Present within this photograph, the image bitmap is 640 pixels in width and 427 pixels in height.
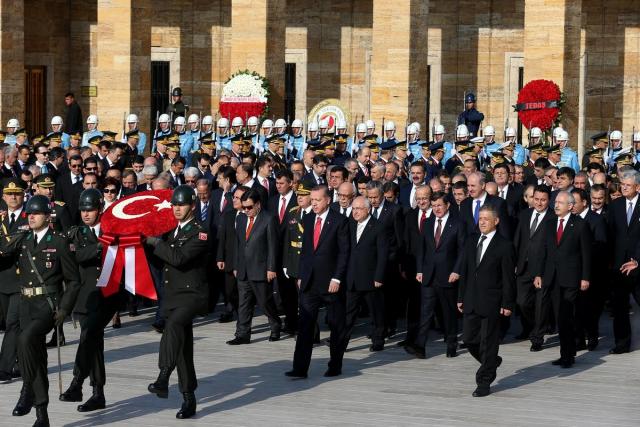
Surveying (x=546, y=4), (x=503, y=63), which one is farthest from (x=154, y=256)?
(x=503, y=63)

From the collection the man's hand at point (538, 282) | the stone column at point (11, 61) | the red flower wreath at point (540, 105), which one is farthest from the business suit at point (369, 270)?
the stone column at point (11, 61)

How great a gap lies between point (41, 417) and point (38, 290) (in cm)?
109

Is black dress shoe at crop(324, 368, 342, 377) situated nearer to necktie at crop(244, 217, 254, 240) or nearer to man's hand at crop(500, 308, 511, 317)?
man's hand at crop(500, 308, 511, 317)

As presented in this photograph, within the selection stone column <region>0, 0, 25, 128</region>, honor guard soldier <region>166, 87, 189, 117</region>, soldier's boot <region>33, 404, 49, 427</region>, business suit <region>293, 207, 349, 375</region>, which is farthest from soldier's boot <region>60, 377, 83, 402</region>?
stone column <region>0, 0, 25, 128</region>

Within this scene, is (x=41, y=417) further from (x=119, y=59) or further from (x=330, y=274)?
(x=119, y=59)

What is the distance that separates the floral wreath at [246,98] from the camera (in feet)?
96.3

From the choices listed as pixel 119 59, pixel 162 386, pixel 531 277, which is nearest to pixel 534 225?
pixel 531 277

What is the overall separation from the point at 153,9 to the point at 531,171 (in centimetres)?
1611

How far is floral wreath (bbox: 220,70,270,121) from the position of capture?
2936 cm

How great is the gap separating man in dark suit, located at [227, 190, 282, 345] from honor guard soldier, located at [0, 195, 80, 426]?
4.17 meters

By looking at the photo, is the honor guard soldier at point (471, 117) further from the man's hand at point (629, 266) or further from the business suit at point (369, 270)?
the business suit at point (369, 270)

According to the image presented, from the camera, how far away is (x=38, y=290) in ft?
40.1

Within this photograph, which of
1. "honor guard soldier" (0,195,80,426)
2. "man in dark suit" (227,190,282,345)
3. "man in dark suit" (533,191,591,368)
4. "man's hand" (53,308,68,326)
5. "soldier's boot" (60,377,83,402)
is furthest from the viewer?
"man in dark suit" (227,190,282,345)

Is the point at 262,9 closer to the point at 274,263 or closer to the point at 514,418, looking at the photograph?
the point at 274,263
